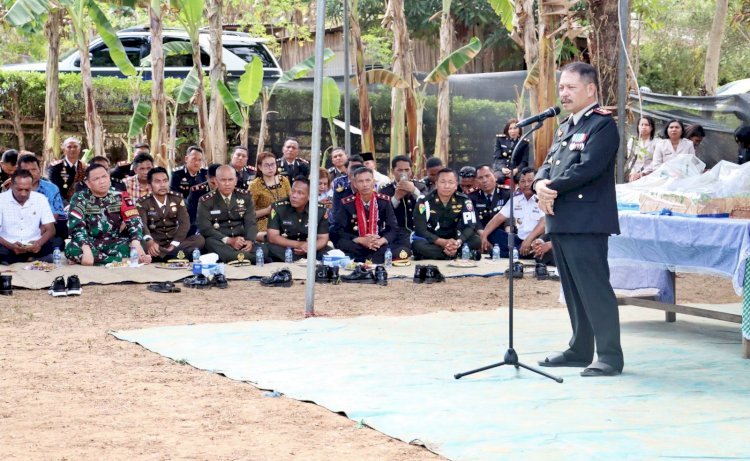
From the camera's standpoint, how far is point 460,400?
518 centimetres

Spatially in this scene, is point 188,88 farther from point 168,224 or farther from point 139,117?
point 168,224

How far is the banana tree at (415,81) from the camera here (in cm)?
1442

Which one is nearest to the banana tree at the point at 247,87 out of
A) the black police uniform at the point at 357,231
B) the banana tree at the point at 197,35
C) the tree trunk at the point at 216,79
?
the tree trunk at the point at 216,79

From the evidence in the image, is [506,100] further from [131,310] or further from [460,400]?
[460,400]

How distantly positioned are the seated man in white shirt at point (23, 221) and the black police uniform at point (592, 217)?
6578mm

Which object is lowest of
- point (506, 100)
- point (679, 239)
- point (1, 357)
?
point (1, 357)

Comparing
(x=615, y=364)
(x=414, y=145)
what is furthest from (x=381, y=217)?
(x=615, y=364)

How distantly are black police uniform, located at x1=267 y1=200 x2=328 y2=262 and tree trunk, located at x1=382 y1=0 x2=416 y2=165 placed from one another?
3907 mm

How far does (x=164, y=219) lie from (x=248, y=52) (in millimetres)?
7681

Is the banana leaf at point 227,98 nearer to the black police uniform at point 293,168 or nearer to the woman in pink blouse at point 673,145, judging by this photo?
the black police uniform at point 293,168

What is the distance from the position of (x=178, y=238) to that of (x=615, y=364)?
6605 mm

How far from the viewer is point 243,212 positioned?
11781mm

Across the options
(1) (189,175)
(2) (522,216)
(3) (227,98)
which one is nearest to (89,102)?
(3) (227,98)

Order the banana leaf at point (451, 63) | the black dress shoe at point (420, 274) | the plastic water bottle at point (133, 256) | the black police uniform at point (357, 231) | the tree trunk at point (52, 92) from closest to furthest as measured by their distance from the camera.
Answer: the black dress shoe at point (420, 274) < the plastic water bottle at point (133, 256) < the black police uniform at point (357, 231) < the tree trunk at point (52, 92) < the banana leaf at point (451, 63)
